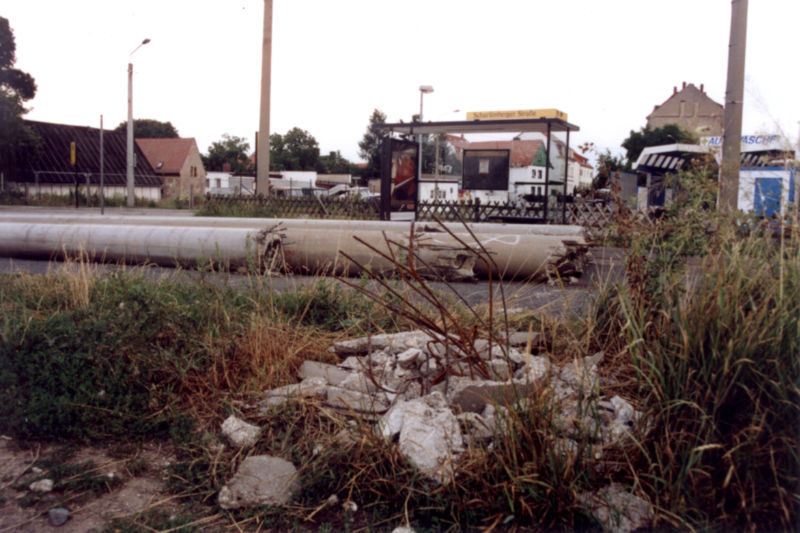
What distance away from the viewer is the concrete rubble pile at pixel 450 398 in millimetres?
2695

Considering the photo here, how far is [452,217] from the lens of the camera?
1830 centimetres

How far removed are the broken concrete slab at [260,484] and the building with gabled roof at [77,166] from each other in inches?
1738

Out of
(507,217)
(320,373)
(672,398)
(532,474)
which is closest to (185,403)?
(320,373)

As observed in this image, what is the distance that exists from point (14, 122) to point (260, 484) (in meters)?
40.5

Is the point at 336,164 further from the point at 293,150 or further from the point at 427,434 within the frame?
the point at 427,434

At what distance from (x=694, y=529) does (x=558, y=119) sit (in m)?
15.3

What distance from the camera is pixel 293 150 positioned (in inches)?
3568

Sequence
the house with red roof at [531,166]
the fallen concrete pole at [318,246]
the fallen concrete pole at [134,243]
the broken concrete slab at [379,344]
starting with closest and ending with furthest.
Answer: the broken concrete slab at [379,344] < the fallen concrete pole at [318,246] < the fallen concrete pole at [134,243] < the house with red roof at [531,166]

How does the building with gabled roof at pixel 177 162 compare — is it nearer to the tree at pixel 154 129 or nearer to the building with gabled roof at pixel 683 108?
the tree at pixel 154 129

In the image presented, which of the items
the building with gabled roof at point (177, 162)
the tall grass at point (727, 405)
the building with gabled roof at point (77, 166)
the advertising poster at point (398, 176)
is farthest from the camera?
the building with gabled roof at point (177, 162)

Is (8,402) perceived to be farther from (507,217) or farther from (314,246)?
(507,217)

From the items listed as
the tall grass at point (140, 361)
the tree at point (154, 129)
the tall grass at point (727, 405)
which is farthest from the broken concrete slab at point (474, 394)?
the tree at point (154, 129)

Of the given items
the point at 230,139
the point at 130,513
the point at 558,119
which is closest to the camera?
the point at 130,513

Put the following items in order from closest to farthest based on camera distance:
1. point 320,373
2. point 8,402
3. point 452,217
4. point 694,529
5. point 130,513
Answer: point 694,529 < point 130,513 < point 8,402 < point 320,373 < point 452,217
